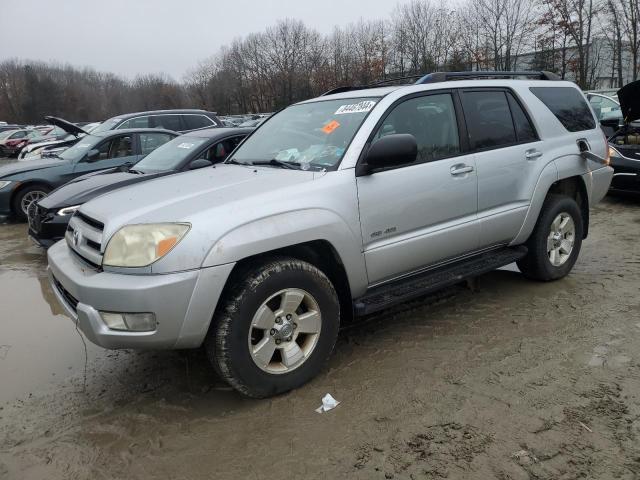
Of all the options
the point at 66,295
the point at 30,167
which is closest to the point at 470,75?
the point at 66,295

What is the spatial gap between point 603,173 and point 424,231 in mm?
2562

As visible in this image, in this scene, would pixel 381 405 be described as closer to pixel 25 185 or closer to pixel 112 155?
pixel 112 155

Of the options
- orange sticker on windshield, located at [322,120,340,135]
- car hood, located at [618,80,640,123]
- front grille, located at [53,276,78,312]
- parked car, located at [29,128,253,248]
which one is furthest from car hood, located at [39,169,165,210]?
car hood, located at [618,80,640,123]

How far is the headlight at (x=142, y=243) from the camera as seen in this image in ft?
8.70

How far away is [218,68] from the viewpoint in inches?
2876

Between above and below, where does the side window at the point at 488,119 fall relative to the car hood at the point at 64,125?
below

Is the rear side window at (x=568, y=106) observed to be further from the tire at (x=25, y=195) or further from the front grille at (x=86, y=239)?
the tire at (x=25, y=195)

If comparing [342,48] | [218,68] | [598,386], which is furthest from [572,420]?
[218,68]

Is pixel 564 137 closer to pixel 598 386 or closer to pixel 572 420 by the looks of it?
pixel 598 386

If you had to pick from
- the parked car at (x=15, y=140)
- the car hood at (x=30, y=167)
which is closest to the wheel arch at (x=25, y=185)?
the car hood at (x=30, y=167)

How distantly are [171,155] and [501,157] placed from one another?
171 inches

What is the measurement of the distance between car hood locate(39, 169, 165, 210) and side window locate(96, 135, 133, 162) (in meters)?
1.96

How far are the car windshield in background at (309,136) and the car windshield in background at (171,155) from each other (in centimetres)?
242

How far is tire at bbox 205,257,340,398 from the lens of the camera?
280 centimetres
